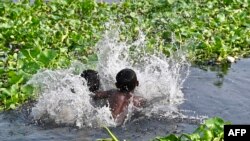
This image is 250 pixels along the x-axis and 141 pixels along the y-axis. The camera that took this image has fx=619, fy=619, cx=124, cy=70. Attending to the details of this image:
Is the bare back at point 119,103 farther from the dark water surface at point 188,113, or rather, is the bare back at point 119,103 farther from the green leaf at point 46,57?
the green leaf at point 46,57

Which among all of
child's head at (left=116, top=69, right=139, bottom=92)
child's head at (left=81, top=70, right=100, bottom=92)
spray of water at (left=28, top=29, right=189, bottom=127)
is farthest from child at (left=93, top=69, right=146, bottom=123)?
child's head at (left=81, top=70, right=100, bottom=92)

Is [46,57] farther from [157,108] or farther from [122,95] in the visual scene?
[157,108]

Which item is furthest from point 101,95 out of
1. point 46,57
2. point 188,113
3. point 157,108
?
point 46,57

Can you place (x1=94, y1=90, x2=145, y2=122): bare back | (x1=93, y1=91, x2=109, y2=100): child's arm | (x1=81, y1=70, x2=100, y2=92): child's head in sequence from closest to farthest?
(x1=94, y1=90, x2=145, y2=122): bare back
(x1=93, y1=91, x2=109, y2=100): child's arm
(x1=81, y1=70, x2=100, y2=92): child's head

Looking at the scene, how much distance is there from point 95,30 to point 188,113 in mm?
3680

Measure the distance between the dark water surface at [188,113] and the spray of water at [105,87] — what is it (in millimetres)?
163

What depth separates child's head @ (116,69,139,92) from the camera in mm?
7562

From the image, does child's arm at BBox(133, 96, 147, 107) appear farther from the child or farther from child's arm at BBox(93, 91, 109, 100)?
child's arm at BBox(93, 91, 109, 100)

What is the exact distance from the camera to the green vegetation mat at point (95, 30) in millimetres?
9039

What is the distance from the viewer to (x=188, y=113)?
316 inches

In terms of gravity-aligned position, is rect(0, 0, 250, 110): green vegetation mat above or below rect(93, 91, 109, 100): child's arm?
above

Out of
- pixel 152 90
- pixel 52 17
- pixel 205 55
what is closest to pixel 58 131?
pixel 152 90

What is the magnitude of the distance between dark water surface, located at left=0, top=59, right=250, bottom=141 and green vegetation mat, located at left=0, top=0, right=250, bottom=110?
2.11 feet

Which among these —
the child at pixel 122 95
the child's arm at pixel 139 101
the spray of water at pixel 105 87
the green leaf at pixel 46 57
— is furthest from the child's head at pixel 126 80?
the green leaf at pixel 46 57
